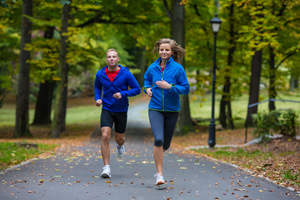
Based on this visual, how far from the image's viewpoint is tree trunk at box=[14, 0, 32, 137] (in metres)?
19.2

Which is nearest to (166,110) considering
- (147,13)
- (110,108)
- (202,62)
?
(110,108)

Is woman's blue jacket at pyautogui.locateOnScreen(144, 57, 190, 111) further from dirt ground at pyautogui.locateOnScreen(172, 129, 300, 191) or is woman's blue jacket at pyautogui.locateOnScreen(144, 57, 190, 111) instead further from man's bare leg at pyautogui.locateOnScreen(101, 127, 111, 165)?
dirt ground at pyautogui.locateOnScreen(172, 129, 300, 191)

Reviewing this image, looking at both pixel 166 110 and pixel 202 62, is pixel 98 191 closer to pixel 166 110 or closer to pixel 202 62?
pixel 166 110

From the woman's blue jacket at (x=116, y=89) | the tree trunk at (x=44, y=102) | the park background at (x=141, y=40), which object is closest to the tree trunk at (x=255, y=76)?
the park background at (x=141, y=40)

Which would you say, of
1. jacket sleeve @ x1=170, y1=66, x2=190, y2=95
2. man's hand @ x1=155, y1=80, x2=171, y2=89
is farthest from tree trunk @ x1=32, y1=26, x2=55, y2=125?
man's hand @ x1=155, y1=80, x2=171, y2=89

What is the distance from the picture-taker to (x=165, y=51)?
255 inches

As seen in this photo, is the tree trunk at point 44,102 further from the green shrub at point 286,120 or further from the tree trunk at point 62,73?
the green shrub at point 286,120

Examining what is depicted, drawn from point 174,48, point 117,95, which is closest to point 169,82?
point 174,48

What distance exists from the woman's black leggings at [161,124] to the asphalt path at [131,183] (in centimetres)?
73

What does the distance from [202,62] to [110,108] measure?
16.5m

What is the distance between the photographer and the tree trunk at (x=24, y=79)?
63.1ft

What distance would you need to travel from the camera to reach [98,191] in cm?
606

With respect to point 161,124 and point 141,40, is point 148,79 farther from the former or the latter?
point 141,40

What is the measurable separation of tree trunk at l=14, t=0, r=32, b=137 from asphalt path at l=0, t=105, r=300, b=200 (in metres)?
10.7
